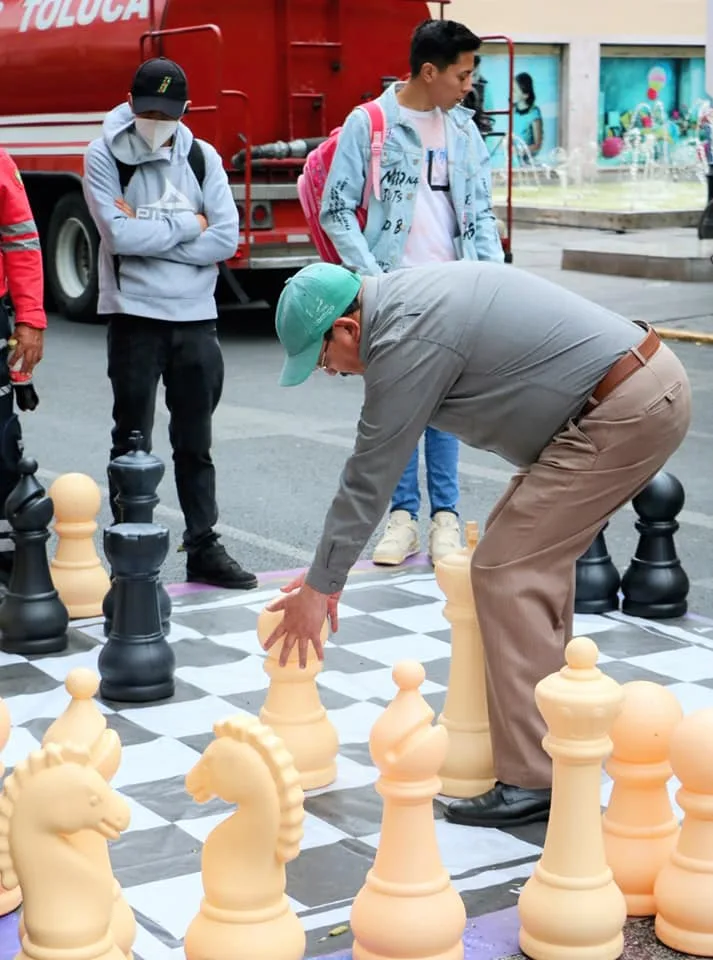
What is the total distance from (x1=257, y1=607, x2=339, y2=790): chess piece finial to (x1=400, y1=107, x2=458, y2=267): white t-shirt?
2135mm

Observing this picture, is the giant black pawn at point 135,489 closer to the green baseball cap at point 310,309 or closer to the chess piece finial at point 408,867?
the green baseball cap at point 310,309

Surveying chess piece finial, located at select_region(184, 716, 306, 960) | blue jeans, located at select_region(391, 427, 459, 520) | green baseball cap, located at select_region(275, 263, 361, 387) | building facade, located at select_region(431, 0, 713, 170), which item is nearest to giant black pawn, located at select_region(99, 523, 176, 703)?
green baseball cap, located at select_region(275, 263, 361, 387)

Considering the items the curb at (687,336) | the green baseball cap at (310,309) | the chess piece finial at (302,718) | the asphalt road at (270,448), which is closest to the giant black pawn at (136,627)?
the chess piece finial at (302,718)

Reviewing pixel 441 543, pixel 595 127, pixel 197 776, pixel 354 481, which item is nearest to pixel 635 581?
pixel 441 543

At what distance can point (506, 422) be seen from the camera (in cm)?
370

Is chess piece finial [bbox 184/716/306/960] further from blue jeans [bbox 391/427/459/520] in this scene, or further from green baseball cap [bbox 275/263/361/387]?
blue jeans [bbox 391/427/459/520]

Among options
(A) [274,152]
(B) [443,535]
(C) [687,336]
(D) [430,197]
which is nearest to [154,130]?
(D) [430,197]

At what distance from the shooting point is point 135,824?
3674 mm

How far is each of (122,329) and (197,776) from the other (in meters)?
3.08

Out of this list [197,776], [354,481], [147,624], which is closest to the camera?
[197,776]

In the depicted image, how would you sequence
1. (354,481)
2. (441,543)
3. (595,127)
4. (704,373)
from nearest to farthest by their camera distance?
1. (354,481)
2. (441,543)
3. (704,373)
4. (595,127)

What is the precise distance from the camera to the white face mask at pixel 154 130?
548 centimetres

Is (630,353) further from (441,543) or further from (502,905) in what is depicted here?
(441,543)

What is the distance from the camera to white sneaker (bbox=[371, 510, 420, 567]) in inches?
234
